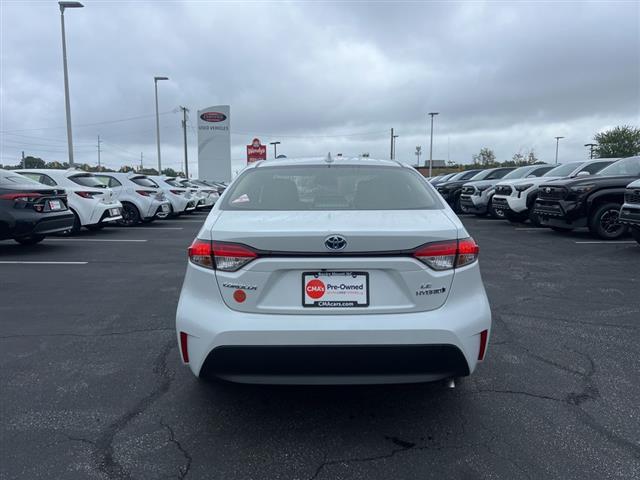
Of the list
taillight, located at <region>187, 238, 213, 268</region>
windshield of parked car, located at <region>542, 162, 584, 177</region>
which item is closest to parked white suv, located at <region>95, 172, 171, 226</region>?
windshield of parked car, located at <region>542, 162, 584, 177</region>

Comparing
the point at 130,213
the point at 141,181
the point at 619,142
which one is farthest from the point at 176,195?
the point at 619,142

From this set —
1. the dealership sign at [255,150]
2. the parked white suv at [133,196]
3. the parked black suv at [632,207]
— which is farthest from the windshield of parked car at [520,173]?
the dealership sign at [255,150]

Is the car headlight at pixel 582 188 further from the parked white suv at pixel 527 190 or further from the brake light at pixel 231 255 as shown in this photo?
the brake light at pixel 231 255

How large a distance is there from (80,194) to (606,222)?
11.5 m

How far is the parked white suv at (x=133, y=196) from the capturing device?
13969mm

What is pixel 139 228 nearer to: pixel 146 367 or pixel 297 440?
pixel 146 367

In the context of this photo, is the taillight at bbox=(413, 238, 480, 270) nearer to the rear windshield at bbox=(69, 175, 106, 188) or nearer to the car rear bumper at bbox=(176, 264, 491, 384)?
the car rear bumper at bbox=(176, 264, 491, 384)

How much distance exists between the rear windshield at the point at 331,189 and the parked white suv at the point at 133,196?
1123 centimetres

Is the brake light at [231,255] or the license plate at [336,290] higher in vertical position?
the brake light at [231,255]

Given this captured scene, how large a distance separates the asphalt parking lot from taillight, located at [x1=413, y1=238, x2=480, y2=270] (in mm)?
993

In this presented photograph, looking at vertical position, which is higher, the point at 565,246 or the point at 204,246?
the point at 204,246

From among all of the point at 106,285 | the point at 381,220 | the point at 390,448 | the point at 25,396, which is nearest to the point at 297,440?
the point at 390,448

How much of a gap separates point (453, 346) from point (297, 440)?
1.02m

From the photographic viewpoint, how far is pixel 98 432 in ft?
9.37
